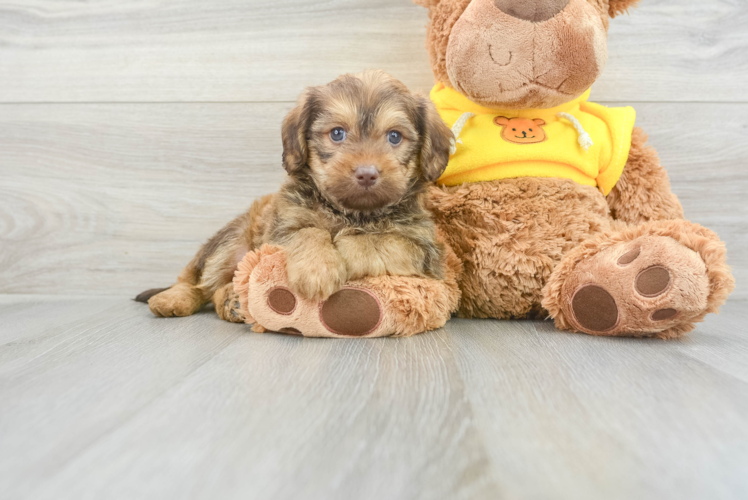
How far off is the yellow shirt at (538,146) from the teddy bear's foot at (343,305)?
0.48m

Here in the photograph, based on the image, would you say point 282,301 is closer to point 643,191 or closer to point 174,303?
point 174,303

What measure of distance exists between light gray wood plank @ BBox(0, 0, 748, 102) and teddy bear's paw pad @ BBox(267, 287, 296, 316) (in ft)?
3.97

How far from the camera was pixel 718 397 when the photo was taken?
1.07 metres

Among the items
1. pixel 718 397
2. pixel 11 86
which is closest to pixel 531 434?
pixel 718 397

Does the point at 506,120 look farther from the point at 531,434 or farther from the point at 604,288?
the point at 531,434

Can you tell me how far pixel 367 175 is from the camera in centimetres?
146

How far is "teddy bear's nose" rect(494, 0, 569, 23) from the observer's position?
155 centimetres

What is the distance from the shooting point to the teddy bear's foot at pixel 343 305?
1.48 meters

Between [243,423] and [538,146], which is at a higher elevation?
[538,146]

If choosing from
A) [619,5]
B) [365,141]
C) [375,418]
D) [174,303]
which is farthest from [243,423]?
[619,5]

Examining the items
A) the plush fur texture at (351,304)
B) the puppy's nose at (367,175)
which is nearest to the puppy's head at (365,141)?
the puppy's nose at (367,175)

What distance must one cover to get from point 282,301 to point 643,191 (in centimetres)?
132

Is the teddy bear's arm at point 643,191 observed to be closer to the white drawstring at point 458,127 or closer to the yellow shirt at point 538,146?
the yellow shirt at point 538,146

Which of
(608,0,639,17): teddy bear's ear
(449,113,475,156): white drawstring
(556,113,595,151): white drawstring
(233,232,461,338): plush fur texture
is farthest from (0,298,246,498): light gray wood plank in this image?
(608,0,639,17): teddy bear's ear
